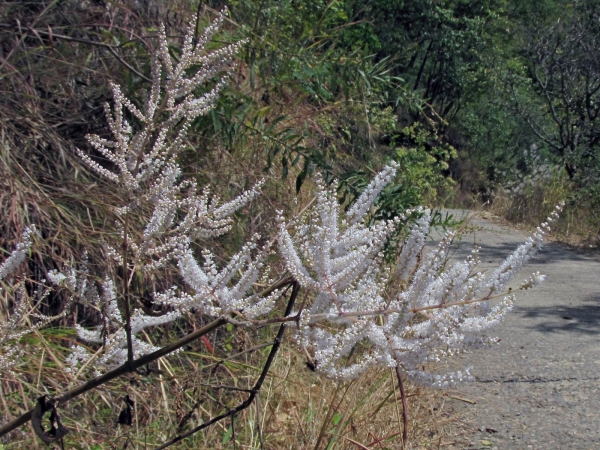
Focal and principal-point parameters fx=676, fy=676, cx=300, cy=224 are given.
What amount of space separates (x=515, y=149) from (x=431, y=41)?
5.26 m

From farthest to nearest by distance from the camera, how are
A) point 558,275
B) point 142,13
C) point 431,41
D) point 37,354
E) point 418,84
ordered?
point 418,84 → point 431,41 → point 558,275 → point 142,13 → point 37,354

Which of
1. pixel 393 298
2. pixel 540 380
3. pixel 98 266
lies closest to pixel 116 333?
pixel 393 298

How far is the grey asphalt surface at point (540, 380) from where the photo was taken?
3.74 metres

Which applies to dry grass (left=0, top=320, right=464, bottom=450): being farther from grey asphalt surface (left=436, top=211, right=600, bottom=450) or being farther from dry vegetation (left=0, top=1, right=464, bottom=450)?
grey asphalt surface (left=436, top=211, right=600, bottom=450)

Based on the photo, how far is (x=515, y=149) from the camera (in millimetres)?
24891

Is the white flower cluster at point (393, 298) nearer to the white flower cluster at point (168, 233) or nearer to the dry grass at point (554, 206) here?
the white flower cluster at point (168, 233)

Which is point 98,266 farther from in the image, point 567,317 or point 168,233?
point 567,317

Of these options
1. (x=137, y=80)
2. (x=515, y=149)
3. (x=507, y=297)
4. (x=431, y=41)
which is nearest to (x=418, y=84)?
(x=431, y=41)

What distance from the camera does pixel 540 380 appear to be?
4488 millimetres

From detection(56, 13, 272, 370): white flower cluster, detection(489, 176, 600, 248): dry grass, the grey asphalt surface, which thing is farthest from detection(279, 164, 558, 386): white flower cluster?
detection(489, 176, 600, 248): dry grass

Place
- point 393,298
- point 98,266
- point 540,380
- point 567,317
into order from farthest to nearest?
point 567,317 → point 540,380 → point 98,266 → point 393,298

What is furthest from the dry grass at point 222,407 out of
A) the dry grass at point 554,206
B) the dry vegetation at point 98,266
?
the dry grass at point 554,206

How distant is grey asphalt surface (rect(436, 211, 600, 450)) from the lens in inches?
147

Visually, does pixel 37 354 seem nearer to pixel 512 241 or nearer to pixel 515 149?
pixel 512 241
